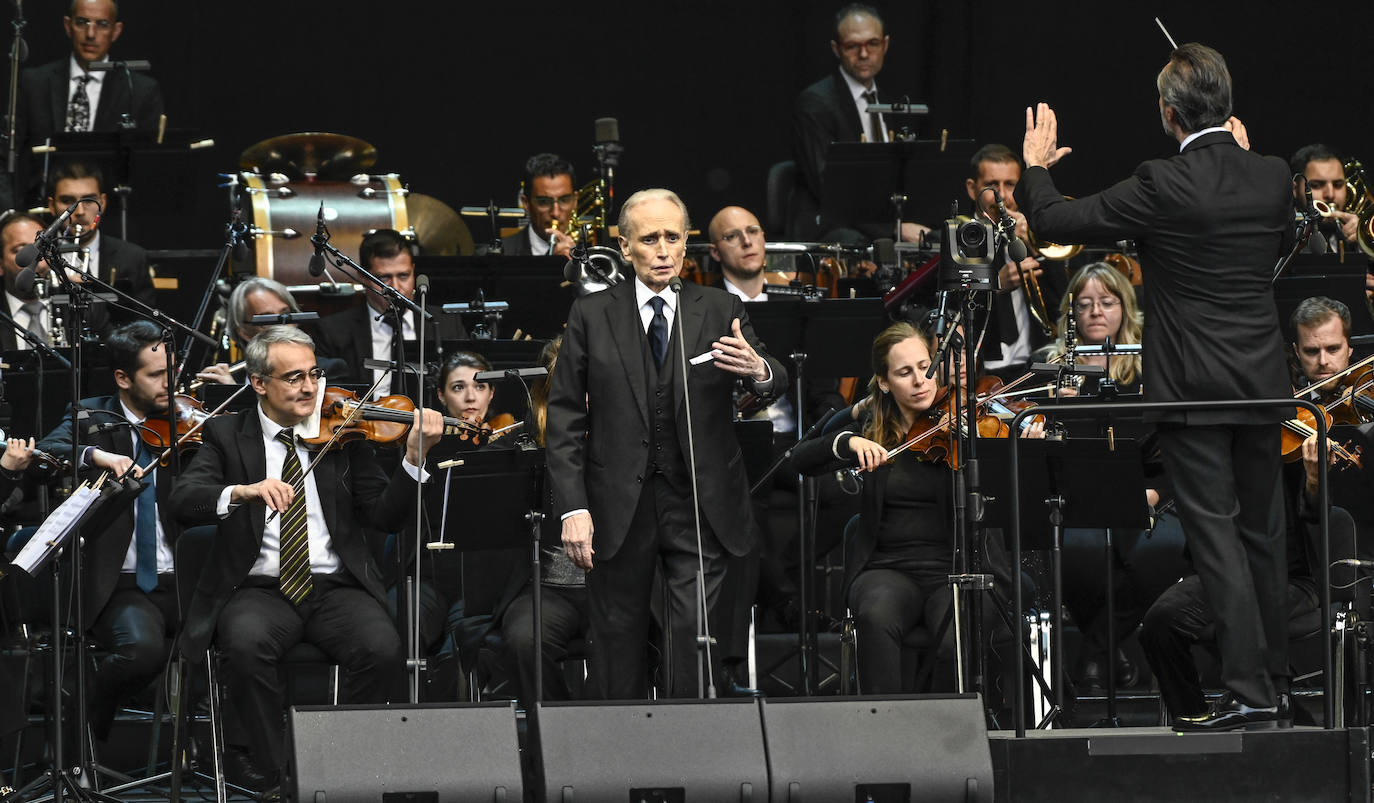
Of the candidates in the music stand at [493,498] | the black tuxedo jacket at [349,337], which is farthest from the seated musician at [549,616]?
the black tuxedo jacket at [349,337]

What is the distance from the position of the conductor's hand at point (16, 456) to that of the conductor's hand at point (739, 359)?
96.5 inches

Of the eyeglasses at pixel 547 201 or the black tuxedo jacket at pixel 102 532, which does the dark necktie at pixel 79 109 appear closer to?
the eyeglasses at pixel 547 201

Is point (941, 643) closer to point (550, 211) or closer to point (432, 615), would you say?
point (432, 615)

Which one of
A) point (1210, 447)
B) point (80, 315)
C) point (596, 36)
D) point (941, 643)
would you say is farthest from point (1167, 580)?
point (596, 36)

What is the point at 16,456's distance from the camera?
5906 millimetres

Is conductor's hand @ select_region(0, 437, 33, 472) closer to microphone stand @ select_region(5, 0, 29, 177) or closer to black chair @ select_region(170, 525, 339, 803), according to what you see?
black chair @ select_region(170, 525, 339, 803)

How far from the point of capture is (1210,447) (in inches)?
192

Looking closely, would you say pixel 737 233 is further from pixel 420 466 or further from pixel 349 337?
pixel 420 466

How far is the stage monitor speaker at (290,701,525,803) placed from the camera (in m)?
4.57

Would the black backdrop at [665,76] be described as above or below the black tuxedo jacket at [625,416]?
above

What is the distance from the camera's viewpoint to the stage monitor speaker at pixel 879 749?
4.70 m

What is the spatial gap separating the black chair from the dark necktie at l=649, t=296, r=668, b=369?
1660 mm

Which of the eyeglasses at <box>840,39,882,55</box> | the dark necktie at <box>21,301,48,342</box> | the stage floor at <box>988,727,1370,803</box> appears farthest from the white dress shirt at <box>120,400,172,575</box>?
the eyeglasses at <box>840,39,882,55</box>

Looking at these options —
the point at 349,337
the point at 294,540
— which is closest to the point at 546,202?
the point at 349,337
